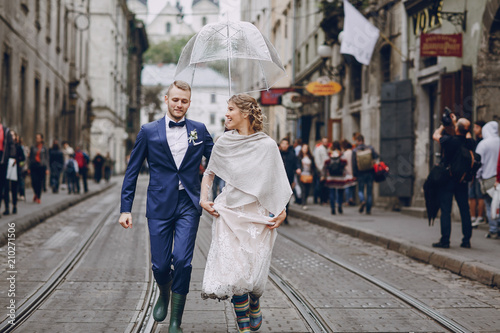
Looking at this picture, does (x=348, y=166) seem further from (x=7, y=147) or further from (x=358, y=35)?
(x=7, y=147)

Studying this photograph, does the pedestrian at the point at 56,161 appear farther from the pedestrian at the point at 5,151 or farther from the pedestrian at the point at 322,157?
the pedestrian at the point at 5,151

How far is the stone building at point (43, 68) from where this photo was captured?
69.8ft

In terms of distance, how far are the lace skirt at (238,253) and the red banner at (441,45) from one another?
29.5ft

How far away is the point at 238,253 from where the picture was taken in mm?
4555

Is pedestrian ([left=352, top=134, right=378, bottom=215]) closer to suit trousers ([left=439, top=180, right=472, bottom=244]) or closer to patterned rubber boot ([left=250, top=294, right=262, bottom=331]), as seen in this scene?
suit trousers ([left=439, top=180, right=472, bottom=244])

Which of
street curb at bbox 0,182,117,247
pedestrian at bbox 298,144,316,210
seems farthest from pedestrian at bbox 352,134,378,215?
street curb at bbox 0,182,117,247

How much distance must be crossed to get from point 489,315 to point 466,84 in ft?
26.6

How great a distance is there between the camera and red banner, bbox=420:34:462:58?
1267cm

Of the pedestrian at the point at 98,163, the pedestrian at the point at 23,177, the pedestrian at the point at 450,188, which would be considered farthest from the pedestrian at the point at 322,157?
the pedestrian at the point at 98,163

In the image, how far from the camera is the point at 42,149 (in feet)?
59.9

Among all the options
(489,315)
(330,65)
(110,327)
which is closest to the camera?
(110,327)

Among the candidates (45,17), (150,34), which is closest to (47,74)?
(45,17)

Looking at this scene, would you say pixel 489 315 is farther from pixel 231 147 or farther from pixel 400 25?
pixel 400 25

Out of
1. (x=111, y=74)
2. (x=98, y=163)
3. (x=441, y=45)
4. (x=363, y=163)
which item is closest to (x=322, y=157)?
(x=363, y=163)
